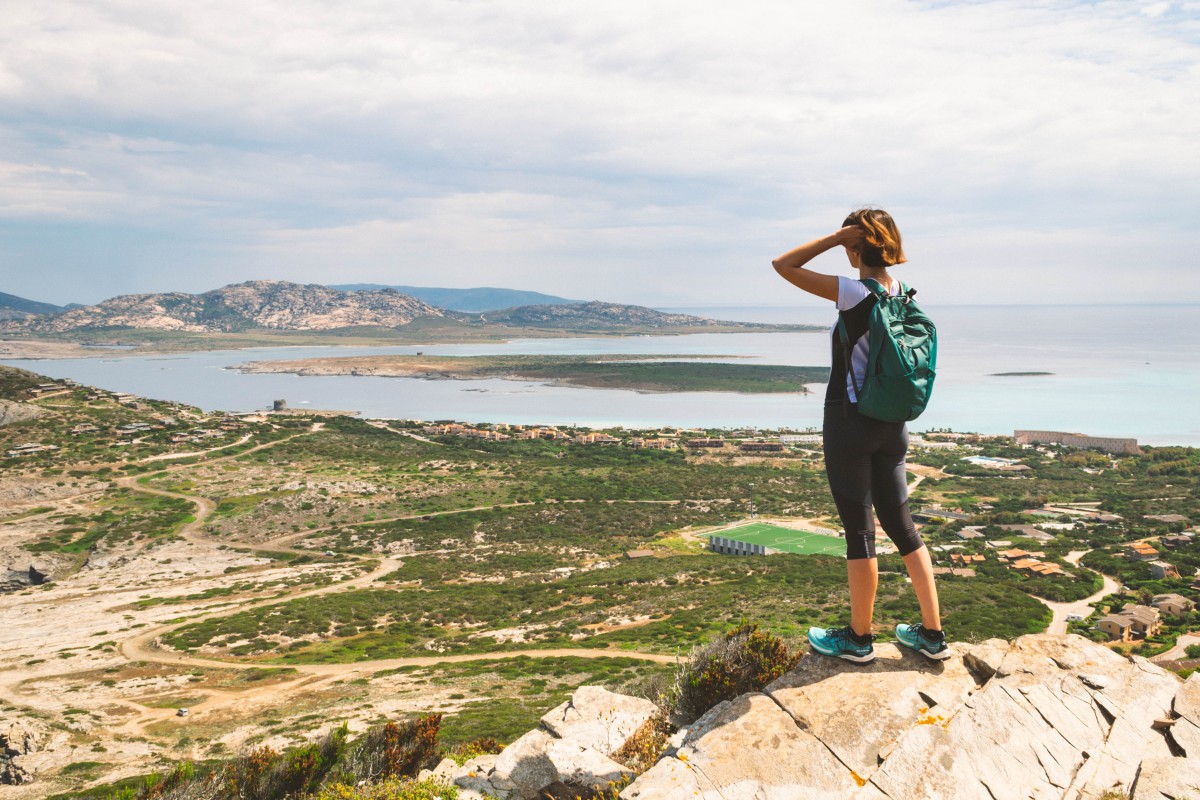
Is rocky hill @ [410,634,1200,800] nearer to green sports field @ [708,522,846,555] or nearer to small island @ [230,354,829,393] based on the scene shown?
green sports field @ [708,522,846,555]

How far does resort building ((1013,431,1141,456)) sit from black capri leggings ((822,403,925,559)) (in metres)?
80.1

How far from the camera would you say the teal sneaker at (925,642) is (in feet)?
14.8

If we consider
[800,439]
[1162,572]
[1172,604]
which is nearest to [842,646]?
[1172,604]

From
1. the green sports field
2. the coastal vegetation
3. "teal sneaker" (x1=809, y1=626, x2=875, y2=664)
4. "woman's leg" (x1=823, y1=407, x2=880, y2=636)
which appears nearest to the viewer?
"woman's leg" (x1=823, y1=407, x2=880, y2=636)

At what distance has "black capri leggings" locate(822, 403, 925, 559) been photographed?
4012mm

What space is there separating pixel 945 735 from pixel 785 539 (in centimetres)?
3636

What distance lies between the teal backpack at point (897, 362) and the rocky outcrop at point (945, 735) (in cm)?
172

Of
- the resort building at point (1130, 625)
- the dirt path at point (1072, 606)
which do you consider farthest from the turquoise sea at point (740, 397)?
the resort building at point (1130, 625)

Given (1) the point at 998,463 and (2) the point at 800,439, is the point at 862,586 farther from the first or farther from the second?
(2) the point at 800,439

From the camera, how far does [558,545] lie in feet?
123

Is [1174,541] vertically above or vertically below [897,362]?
below

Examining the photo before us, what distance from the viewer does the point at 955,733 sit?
12.9ft

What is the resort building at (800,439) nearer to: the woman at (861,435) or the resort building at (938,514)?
the resort building at (938,514)

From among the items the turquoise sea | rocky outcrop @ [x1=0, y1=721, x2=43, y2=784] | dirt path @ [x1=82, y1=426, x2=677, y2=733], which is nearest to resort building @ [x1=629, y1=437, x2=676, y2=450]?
the turquoise sea
